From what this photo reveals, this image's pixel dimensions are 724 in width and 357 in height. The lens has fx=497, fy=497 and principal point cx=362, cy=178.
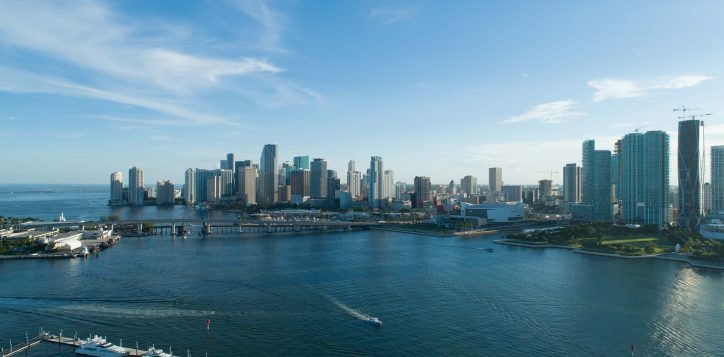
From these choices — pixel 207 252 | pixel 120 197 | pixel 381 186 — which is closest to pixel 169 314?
pixel 207 252

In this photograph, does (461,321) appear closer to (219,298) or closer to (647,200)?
(219,298)

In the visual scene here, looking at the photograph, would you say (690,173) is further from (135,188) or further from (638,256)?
(135,188)

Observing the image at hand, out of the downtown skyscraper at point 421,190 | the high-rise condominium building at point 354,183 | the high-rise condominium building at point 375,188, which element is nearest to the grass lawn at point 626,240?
the downtown skyscraper at point 421,190

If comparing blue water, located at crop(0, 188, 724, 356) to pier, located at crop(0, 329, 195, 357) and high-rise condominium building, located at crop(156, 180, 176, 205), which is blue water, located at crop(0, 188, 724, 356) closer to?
pier, located at crop(0, 329, 195, 357)

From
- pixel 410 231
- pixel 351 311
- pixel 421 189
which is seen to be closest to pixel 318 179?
pixel 421 189

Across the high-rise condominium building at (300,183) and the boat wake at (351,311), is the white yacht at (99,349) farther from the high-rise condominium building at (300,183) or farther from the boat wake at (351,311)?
the high-rise condominium building at (300,183)

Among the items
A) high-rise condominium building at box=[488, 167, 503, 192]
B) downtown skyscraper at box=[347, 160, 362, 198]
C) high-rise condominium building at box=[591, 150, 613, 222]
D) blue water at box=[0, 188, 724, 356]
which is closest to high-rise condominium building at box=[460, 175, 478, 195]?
high-rise condominium building at box=[488, 167, 503, 192]

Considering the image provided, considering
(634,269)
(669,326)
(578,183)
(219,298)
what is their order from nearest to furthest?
(669,326) → (219,298) → (634,269) → (578,183)
